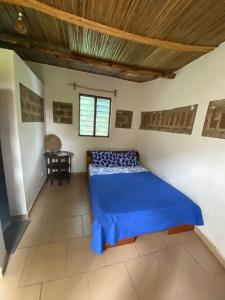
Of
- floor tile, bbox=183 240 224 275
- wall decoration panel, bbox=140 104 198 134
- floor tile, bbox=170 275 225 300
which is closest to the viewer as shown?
floor tile, bbox=170 275 225 300

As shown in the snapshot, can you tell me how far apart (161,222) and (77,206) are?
1427mm

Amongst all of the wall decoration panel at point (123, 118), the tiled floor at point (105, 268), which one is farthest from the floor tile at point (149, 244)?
the wall decoration panel at point (123, 118)

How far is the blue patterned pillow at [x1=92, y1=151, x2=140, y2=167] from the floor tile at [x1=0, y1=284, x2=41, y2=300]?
2.22 m

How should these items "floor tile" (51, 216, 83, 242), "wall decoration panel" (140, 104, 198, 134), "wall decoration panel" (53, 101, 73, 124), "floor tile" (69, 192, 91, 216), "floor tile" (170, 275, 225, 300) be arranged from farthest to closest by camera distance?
1. "wall decoration panel" (53, 101, 73, 124)
2. "floor tile" (69, 192, 91, 216)
3. "wall decoration panel" (140, 104, 198, 134)
4. "floor tile" (51, 216, 83, 242)
5. "floor tile" (170, 275, 225, 300)

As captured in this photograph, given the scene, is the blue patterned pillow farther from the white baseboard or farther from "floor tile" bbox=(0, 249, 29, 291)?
"floor tile" bbox=(0, 249, 29, 291)

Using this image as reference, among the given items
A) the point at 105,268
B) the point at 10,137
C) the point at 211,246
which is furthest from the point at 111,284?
the point at 10,137

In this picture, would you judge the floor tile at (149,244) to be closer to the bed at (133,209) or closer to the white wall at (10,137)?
the bed at (133,209)

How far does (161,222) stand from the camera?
1.74 metres

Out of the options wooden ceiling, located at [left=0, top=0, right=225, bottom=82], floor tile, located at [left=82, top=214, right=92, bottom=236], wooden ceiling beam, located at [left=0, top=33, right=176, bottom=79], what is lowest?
floor tile, located at [left=82, top=214, right=92, bottom=236]

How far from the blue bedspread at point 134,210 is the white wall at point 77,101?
1.49 meters

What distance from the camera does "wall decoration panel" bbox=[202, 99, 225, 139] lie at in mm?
1646

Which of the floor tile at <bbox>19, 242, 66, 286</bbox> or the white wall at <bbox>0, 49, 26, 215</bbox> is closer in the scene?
the floor tile at <bbox>19, 242, 66, 286</bbox>

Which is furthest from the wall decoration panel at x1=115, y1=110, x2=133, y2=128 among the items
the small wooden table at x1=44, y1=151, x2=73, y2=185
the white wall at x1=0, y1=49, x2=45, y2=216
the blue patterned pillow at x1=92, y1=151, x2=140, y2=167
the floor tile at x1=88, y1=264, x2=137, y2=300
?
the floor tile at x1=88, y1=264, x2=137, y2=300

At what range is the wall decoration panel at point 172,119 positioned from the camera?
7.00ft
